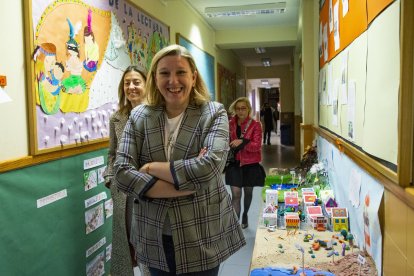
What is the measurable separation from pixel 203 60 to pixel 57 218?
4.45 meters

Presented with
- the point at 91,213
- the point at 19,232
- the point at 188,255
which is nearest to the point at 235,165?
the point at 91,213

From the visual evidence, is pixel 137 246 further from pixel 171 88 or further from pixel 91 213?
pixel 91 213

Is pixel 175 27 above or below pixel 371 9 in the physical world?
above

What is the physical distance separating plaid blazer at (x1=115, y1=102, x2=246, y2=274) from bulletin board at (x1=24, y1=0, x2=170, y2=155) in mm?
899

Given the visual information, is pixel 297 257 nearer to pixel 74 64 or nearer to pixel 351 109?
pixel 351 109

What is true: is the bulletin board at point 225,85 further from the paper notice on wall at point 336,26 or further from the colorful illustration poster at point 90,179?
the colorful illustration poster at point 90,179

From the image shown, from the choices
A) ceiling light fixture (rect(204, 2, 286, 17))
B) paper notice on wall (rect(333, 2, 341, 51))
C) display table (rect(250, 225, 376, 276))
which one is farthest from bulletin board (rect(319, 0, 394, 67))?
ceiling light fixture (rect(204, 2, 286, 17))

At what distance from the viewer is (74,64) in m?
2.41

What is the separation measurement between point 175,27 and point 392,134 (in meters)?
3.91

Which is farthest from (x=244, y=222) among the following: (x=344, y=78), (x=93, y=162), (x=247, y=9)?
(x=247, y=9)

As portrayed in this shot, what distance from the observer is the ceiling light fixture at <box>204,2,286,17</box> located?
538 centimetres

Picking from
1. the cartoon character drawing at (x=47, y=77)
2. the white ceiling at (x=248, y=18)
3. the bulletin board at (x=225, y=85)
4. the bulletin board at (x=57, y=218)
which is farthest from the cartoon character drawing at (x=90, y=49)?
the bulletin board at (x=225, y=85)

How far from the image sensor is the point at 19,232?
1.90 meters

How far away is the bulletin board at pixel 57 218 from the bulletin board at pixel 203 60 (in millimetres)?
2607
